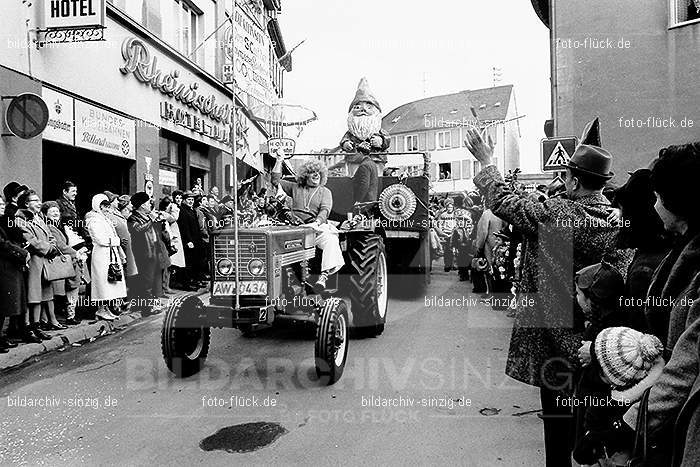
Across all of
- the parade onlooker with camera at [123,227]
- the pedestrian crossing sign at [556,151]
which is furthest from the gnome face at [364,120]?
the parade onlooker with camera at [123,227]

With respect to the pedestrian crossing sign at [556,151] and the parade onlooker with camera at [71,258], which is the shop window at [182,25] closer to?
the parade onlooker with camera at [71,258]

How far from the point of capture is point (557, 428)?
2.96 meters

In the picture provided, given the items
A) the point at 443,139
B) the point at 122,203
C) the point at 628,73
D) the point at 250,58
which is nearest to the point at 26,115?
the point at 122,203

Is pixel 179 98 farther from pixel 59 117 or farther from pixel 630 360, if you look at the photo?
pixel 630 360

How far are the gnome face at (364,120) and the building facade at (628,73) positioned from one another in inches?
233

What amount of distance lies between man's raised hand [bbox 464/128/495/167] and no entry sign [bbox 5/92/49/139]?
7696 millimetres

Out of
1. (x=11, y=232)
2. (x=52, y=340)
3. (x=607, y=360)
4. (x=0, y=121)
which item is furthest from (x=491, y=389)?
(x=0, y=121)

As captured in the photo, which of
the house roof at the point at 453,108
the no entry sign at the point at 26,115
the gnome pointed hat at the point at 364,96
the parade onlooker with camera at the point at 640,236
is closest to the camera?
the parade onlooker with camera at the point at 640,236

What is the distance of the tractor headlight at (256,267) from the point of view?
5.21 metres

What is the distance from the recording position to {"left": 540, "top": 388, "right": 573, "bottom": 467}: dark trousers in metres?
2.94

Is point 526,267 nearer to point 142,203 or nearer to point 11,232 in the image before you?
point 11,232

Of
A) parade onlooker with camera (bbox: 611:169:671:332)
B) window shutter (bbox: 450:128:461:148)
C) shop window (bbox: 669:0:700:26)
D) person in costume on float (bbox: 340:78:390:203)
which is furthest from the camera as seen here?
window shutter (bbox: 450:128:461:148)

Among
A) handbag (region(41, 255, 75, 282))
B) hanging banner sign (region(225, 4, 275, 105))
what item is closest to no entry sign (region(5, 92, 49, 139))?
handbag (region(41, 255, 75, 282))

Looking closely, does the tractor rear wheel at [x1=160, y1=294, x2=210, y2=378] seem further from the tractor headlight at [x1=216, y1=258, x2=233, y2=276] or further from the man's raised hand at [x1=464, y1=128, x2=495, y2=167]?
the man's raised hand at [x1=464, y1=128, x2=495, y2=167]
